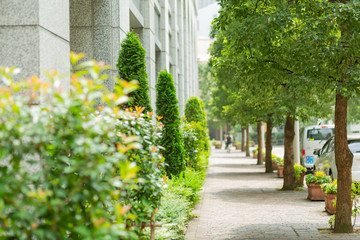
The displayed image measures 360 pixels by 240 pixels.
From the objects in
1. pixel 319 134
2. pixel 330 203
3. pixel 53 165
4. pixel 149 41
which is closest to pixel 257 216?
pixel 330 203

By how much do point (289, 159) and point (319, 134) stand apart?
663cm

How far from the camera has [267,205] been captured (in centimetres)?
1206

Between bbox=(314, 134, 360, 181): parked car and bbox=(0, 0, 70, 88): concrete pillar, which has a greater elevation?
bbox=(0, 0, 70, 88): concrete pillar

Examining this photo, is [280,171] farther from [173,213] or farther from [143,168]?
[143,168]

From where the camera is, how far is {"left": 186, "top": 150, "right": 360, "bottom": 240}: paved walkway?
8.30 meters

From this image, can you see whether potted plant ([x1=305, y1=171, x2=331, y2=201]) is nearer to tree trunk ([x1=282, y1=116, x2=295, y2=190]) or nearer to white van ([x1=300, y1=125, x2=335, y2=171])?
tree trunk ([x1=282, y1=116, x2=295, y2=190])

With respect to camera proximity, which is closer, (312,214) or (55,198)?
(55,198)

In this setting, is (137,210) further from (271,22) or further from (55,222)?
(271,22)

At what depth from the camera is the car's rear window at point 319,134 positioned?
21.5 meters

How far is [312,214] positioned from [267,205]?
5.87 feet

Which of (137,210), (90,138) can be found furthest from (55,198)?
(137,210)

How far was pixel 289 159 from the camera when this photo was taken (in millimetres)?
15742

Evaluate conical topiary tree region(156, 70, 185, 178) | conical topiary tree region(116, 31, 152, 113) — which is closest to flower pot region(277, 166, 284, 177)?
conical topiary tree region(156, 70, 185, 178)

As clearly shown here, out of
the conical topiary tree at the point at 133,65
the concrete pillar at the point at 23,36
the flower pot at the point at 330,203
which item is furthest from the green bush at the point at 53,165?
the flower pot at the point at 330,203
